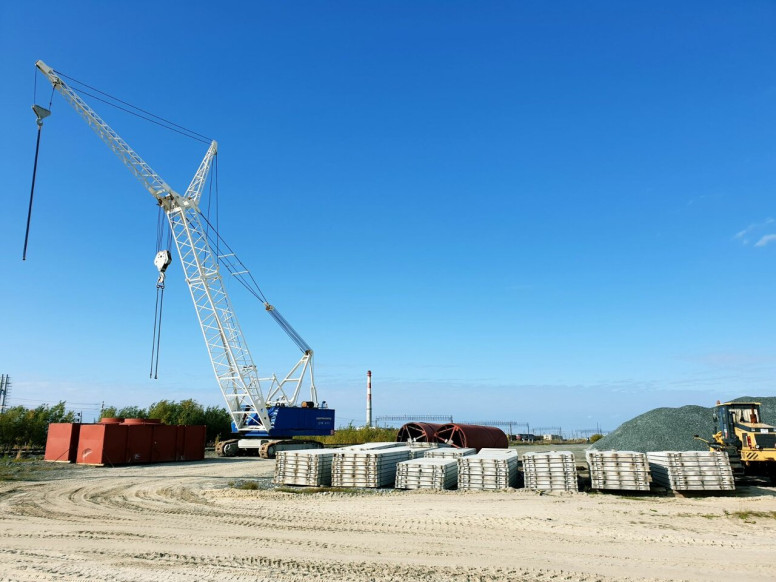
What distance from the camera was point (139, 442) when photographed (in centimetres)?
2817

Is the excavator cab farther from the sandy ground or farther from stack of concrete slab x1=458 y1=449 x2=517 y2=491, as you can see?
stack of concrete slab x1=458 y1=449 x2=517 y2=491

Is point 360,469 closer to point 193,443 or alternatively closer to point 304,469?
point 304,469

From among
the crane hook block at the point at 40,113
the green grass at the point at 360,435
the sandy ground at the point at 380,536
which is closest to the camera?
the sandy ground at the point at 380,536

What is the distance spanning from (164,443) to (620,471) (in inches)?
929

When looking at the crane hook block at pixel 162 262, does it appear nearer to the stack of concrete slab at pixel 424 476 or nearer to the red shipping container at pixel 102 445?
the red shipping container at pixel 102 445

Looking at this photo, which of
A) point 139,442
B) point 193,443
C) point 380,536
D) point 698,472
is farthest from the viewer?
point 193,443

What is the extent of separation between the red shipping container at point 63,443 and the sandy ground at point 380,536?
11270 mm

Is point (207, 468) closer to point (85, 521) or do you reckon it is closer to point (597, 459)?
point (85, 521)

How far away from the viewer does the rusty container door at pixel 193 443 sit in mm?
30766

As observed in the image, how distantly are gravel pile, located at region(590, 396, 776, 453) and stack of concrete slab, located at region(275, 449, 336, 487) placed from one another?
15.7m

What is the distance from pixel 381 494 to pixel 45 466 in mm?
18951

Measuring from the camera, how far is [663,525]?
472 inches

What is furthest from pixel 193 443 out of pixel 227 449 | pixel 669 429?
pixel 669 429

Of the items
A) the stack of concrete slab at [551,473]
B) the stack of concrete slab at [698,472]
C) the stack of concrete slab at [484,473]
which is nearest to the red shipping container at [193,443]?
the stack of concrete slab at [484,473]
